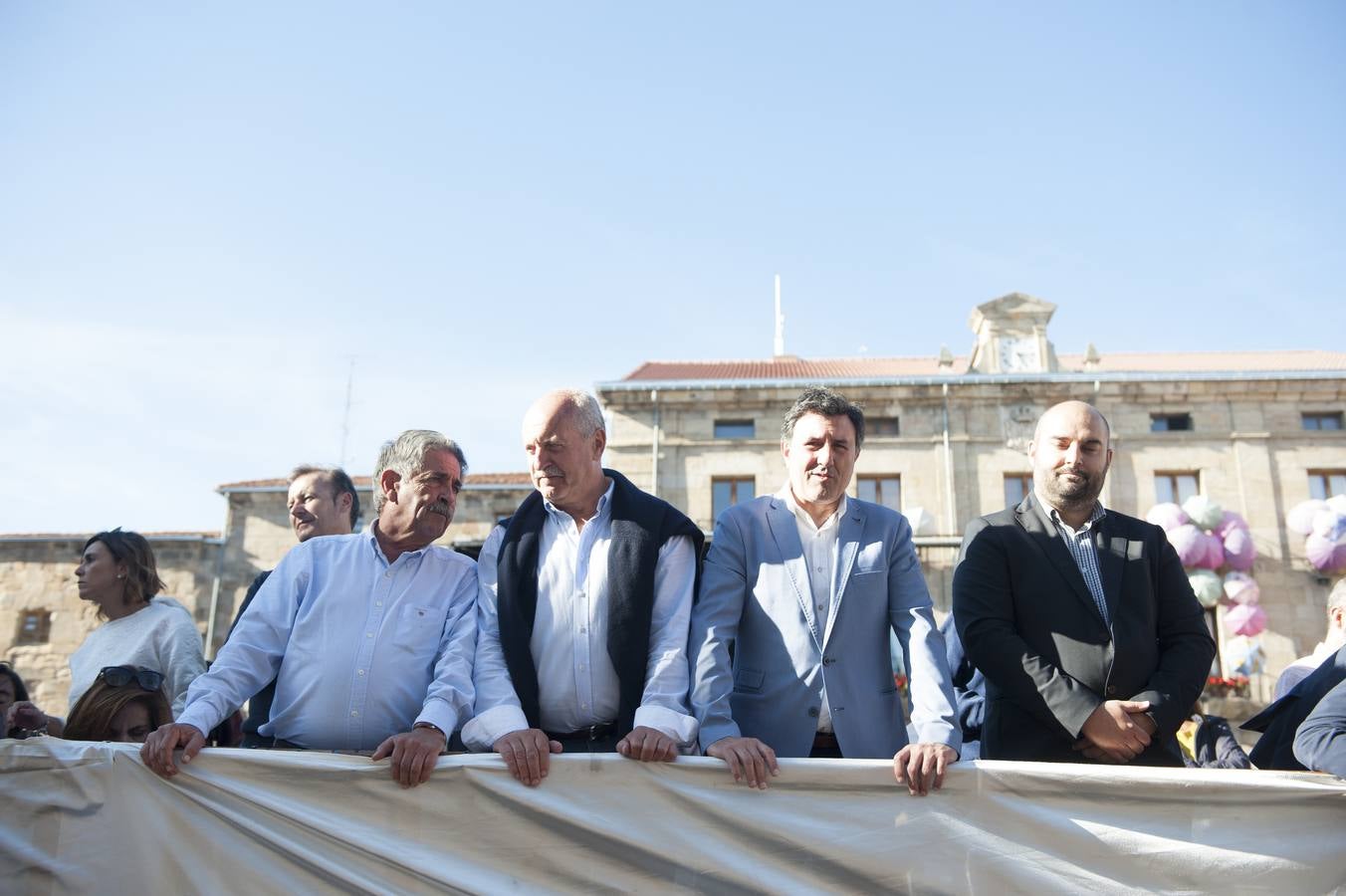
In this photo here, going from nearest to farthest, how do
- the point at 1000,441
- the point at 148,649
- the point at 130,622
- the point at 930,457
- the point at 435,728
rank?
the point at 435,728
the point at 148,649
the point at 130,622
the point at 1000,441
the point at 930,457

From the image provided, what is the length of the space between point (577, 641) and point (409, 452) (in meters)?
1.04

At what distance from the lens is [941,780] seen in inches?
126

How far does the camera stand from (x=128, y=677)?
4.06 m

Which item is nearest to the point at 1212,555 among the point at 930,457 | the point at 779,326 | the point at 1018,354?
the point at 930,457

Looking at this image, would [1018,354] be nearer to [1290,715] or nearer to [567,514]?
[1290,715]

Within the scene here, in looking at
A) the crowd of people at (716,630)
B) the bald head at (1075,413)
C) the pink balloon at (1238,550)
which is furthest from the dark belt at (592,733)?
the pink balloon at (1238,550)

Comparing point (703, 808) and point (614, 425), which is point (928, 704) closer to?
point (703, 808)

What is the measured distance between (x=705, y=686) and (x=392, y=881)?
3.82 feet

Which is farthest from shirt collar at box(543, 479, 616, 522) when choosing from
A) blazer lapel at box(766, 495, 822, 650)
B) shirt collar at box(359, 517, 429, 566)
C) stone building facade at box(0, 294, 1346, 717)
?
stone building facade at box(0, 294, 1346, 717)

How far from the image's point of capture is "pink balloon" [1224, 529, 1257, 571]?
22.2 meters

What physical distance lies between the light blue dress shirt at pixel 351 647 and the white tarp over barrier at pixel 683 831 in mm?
392

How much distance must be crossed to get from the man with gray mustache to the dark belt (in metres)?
0.36

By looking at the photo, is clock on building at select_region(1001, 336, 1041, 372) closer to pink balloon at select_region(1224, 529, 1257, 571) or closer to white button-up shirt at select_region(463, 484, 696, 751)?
pink balloon at select_region(1224, 529, 1257, 571)

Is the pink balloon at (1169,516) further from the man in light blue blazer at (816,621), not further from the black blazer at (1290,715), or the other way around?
the man in light blue blazer at (816,621)
